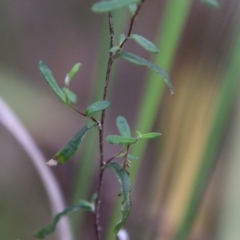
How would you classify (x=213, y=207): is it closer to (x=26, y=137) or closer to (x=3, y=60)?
(x=26, y=137)

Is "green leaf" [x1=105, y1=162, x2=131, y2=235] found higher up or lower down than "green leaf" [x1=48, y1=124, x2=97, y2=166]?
lower down

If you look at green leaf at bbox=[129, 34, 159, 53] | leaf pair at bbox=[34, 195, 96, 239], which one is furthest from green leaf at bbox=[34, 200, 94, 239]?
green leaf at bbox=[129, 34, 159, 53]

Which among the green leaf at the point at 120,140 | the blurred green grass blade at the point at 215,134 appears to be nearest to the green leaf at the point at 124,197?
the green leaf at the point at 120,140

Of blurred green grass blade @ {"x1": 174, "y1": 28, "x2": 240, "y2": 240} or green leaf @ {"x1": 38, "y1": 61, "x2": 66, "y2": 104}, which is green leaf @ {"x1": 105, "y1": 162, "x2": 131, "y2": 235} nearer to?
green leaf @ {"x1": 38, "y1": 61, "x2": 66, "y2": 104}

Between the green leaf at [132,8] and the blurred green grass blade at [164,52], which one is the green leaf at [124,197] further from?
the blurred green grass blade at [164,52]

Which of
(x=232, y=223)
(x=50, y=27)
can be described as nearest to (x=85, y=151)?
(x=232, y=223)
